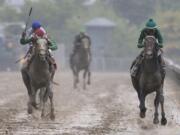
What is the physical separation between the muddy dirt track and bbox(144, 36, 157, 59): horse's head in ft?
4.83

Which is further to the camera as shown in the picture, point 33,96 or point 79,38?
point 79,38

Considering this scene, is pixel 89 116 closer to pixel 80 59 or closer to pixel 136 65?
pixel 136 65

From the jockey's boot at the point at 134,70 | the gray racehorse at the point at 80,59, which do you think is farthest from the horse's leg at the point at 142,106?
the gray racehorse at the point at 80,59

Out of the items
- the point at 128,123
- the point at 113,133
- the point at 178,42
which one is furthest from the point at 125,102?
the point at 178,42

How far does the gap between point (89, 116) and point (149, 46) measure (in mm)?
3115

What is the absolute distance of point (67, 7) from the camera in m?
71.0

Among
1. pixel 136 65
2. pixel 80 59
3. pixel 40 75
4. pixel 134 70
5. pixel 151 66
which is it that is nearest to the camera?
pixel 151 66

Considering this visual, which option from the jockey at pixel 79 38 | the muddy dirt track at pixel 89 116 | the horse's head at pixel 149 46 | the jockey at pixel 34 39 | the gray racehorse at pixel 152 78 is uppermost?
the jockey at pixel 79 38

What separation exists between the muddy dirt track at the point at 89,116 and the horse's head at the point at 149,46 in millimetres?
1473

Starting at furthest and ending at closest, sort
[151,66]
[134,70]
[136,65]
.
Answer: [134,70] → [136,65] → [151,66]

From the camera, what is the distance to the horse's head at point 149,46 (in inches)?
→ 573

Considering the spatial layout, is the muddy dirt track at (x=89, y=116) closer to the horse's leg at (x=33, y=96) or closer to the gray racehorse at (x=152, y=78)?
the horse's leg at (x=33, y=96)

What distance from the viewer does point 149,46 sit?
14539 millimetres

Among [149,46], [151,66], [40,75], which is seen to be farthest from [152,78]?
[40,75]
